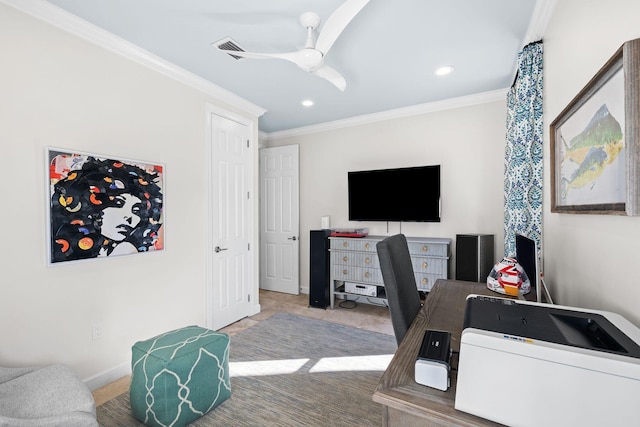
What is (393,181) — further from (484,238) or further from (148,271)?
(148,271)

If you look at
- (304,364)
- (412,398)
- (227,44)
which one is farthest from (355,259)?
(412,398)

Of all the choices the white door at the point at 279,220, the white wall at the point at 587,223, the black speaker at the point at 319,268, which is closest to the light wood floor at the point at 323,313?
the black speaker at the point at 319,268

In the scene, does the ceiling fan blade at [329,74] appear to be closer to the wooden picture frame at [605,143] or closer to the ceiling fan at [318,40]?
the ceiling fan at [318,40]

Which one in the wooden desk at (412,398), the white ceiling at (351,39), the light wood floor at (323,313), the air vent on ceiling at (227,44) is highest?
the white ceiling at (351,39)

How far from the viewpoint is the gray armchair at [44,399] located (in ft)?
4.19

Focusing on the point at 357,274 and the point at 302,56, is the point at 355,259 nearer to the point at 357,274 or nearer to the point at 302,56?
the point at 357,274

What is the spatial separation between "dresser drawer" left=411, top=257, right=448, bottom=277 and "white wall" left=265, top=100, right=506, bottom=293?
27cm

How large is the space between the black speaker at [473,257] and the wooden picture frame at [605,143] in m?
1.51

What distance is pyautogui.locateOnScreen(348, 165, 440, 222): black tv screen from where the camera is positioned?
346 cm

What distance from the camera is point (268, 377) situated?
89.2 inches

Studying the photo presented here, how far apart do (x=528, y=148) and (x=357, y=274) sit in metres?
2.23

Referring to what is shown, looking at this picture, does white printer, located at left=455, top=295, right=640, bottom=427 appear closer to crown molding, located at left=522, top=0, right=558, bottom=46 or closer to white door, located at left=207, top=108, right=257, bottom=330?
crown molding, located at left=522, top=0, right=558, bottom=46

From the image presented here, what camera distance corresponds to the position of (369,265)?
3549mm

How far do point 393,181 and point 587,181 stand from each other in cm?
246
